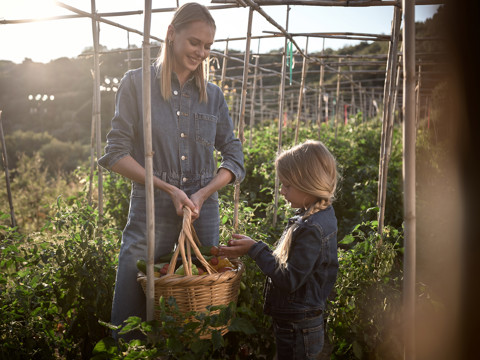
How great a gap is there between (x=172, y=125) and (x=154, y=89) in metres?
0.20

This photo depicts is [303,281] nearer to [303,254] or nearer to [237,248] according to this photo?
[303,254]

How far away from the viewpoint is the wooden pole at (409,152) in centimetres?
167

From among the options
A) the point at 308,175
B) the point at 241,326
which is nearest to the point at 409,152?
the point at 308,175

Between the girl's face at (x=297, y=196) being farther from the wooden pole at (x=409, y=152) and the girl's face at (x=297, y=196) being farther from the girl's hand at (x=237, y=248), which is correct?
the wooden pole at (x=409, y=152)

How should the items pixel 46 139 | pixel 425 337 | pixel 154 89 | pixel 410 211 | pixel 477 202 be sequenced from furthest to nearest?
pixel 46 139 < pixel 425 337 < pixel 154 89 < pixel 410 211 < pixel 477 202

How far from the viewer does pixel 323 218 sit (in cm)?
190

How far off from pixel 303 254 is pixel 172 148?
0.82 metres

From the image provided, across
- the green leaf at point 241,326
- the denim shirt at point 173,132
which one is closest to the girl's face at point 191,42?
the denim shirt at point 173,132

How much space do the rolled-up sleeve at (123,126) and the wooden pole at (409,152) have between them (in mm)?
1215

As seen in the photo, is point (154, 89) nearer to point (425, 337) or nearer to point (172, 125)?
point (172, 125)

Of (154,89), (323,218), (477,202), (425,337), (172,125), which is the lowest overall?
(425,337)

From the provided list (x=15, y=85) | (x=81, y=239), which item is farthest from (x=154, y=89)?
(x=15, y=85)

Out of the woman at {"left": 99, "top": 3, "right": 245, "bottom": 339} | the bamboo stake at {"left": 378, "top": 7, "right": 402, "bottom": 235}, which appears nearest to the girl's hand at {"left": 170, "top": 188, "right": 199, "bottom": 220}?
the woman at {"left": 99, "top": 3, "right": 245, "bottom": 339}

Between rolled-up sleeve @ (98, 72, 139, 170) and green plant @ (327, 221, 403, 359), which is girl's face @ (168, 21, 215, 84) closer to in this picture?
rolled-up sleeve @ (98, 72, 139, 170)
